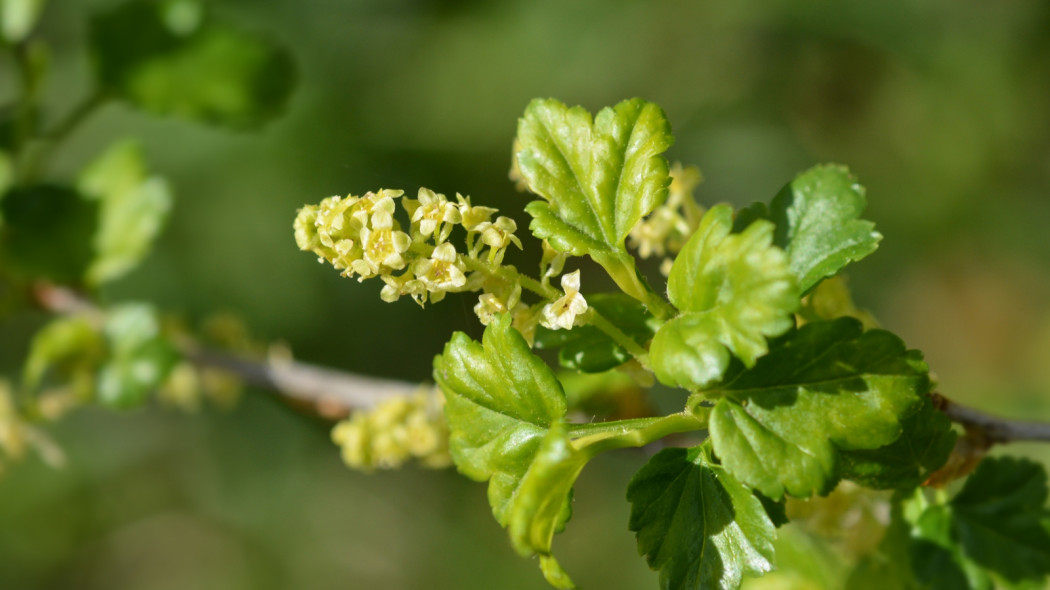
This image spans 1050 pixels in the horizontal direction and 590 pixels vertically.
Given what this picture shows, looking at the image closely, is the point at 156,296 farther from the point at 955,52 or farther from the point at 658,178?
the point at 955,52

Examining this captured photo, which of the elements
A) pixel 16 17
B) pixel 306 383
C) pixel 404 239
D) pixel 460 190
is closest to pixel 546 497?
pixel 404 239

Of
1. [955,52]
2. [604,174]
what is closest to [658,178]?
[604,174]


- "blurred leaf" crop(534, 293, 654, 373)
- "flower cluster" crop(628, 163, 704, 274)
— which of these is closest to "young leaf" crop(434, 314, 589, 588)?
"blurred leaf" crop(534, 293, 654, 373)

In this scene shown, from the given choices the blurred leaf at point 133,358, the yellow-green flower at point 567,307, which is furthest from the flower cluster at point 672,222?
the blurred leaf at point 133,358

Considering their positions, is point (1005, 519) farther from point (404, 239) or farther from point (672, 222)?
point (404, 239)

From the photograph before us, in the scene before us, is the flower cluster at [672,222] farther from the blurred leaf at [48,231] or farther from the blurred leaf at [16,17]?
the blurred leaf at [16,17]
